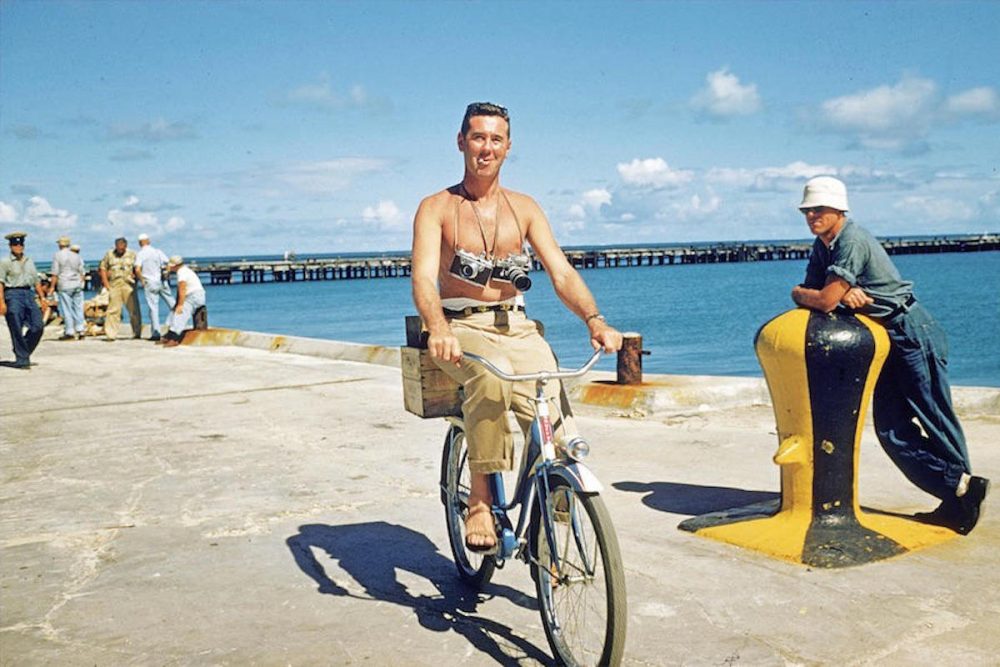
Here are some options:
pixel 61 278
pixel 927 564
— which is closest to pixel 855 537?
pixel 927 564

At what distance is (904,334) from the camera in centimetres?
498

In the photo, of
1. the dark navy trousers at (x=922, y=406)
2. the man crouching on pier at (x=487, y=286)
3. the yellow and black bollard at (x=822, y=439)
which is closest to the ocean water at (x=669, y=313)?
the dark navy trousers at (x=922, y=406)

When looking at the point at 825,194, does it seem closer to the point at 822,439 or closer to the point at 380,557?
the point at 822,439

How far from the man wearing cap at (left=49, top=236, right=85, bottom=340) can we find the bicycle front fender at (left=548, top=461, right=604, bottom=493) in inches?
657

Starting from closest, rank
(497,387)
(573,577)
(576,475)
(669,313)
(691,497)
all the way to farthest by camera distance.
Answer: (576,475), (573,577), (497,387), (691,497), (669,313)

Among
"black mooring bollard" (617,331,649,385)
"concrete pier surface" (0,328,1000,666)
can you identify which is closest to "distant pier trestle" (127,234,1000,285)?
"black mooring bollard" (617,331,649,385)

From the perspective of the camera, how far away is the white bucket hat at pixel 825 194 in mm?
4957

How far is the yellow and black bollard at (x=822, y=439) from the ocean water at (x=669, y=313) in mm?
19372

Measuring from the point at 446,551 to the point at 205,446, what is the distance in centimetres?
359

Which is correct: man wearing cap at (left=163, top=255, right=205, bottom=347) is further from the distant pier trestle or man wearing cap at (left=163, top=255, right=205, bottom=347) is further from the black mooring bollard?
the distant pier trestle

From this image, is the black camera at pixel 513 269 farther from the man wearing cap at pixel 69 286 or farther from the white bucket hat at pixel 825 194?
the man wearing cap at pixel 69 286

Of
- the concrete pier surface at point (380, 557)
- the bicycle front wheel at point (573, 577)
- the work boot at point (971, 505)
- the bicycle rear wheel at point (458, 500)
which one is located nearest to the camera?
the bicycle front wheel at point (573, 577)

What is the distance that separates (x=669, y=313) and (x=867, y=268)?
47381 mm

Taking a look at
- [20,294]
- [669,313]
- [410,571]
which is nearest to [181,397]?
[20,294]
